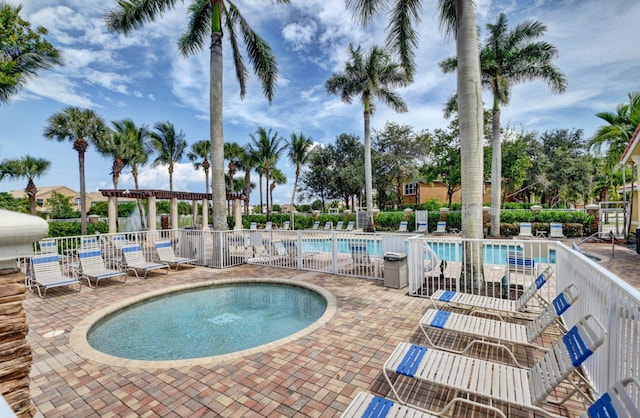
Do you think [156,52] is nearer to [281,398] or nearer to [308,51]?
[308,51]

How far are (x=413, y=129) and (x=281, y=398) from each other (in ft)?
101

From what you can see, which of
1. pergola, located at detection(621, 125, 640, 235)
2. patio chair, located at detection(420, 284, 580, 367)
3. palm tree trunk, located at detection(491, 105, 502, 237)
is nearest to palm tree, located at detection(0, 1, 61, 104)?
patio chair, located at detection(420, 284, 580, 367)

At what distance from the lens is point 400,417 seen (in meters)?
2.17

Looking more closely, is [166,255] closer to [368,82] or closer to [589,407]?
[589,407]

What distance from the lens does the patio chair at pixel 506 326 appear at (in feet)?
10.9

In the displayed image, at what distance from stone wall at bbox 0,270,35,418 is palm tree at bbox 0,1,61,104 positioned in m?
12.3

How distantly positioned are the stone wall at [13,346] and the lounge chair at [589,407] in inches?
82.8

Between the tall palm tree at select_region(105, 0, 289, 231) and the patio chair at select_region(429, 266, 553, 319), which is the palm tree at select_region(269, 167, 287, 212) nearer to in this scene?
the tall palm tree at select_region(105, 0, 289, 231)

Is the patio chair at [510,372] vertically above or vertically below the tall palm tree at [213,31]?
below

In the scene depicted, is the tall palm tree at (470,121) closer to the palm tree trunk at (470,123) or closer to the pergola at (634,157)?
the palm tree trunk at (470,123)

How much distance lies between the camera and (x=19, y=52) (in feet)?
35.8

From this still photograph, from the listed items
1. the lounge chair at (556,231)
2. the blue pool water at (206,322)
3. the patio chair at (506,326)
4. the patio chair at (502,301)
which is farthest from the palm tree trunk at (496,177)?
the patio chair at (506,326)

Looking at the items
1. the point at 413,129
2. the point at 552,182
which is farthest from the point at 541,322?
the point at 552,182

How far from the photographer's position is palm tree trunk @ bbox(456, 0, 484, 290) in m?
6.28
